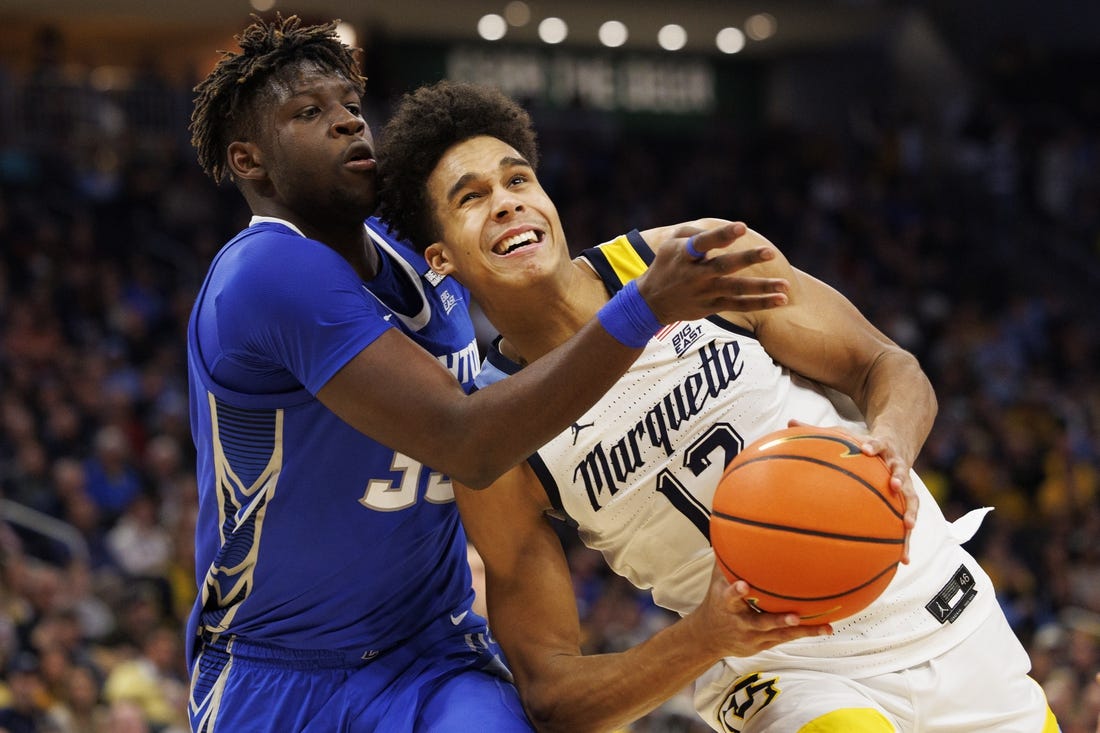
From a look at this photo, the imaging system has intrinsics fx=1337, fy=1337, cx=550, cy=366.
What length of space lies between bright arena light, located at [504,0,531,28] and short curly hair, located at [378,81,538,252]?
1619 cm

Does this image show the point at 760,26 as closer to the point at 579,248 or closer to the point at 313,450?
the point at 579,248

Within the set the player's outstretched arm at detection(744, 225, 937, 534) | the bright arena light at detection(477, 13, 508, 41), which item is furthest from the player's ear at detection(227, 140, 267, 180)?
the bright arena light at detection(477, 13, 508, 41)

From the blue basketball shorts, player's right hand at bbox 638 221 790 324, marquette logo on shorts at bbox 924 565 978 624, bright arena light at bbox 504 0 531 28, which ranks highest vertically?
player's right hand at bbox 638 221 790 324

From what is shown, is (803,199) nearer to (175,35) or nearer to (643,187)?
(643,187)

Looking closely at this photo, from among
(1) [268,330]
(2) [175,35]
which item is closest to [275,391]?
(1) [268,330]

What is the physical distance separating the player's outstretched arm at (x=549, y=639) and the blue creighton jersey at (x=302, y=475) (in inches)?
6.2

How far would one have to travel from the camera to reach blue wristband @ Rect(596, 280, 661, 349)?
2.61 meters

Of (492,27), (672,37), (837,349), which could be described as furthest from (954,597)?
(672,37)

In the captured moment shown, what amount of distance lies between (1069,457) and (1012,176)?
6573 millimetres

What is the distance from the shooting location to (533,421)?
8.97 feet

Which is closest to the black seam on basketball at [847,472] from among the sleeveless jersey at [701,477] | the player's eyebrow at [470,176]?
the sleeveless jersey at [701,477]

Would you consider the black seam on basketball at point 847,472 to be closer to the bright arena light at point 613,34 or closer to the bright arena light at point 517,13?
the bright arena light at point 517,13

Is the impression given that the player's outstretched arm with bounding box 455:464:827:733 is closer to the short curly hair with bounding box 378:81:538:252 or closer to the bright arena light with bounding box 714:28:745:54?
the short curly hair with bounding box 378:81:538:252

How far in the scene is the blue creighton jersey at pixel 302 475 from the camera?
2959 millimetres
